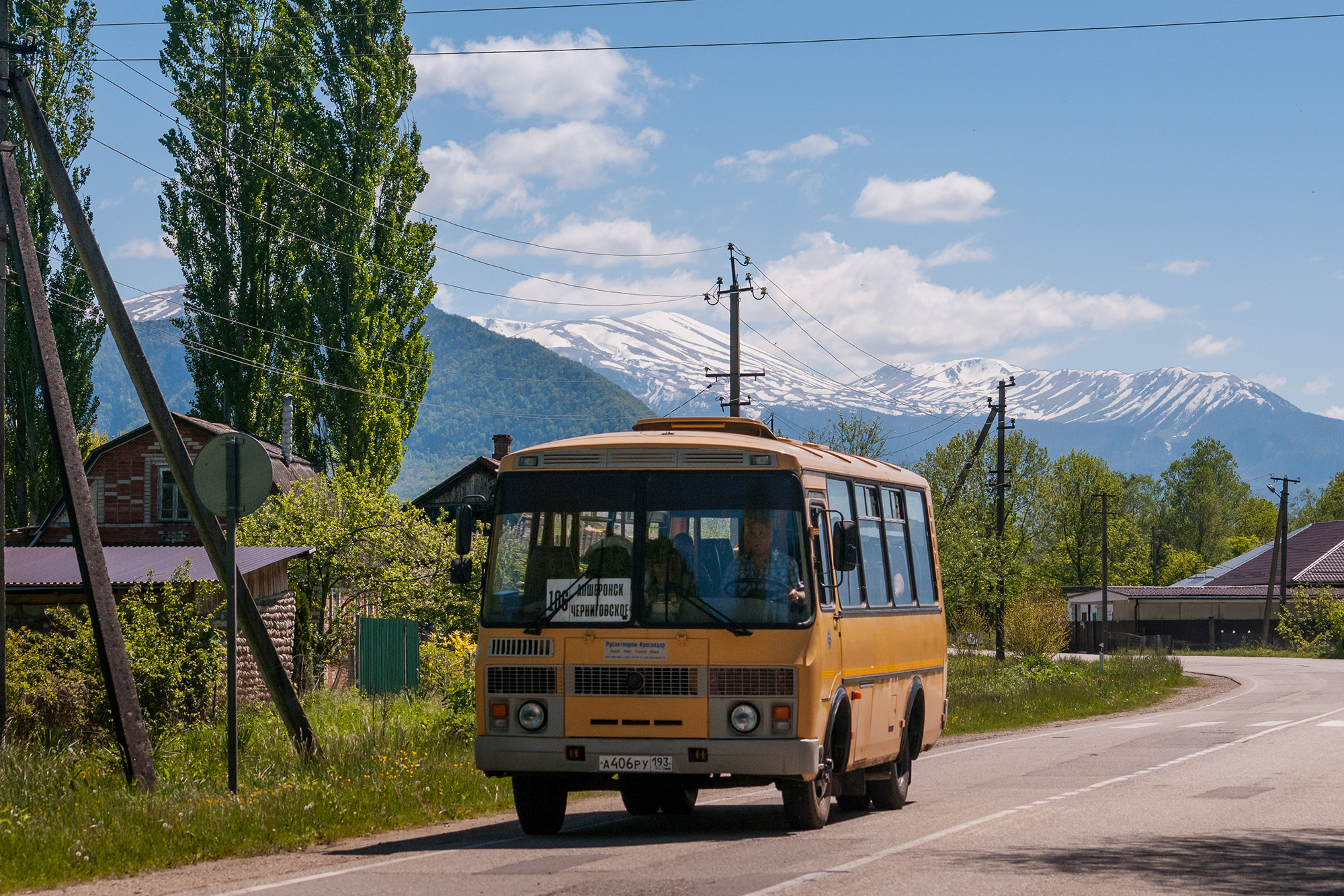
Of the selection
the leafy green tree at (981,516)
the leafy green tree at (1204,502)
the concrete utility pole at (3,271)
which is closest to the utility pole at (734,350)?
the leafy green tree at (981,516)

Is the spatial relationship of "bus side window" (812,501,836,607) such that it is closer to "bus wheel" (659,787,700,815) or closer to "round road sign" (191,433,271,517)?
"bus wheel" (659,787,700,815)

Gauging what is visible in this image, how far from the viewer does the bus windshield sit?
11180mm

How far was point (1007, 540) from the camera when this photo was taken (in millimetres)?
61000

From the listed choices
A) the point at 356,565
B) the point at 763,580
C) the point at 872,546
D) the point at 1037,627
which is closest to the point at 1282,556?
the point at 1037,627

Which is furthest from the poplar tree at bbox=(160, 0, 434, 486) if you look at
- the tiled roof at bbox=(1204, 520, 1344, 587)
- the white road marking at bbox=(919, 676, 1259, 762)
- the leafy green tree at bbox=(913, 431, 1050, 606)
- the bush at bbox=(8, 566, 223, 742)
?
the tiled roof at bbox=(1204, 520, 1344, 587)

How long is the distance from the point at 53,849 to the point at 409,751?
205 inches

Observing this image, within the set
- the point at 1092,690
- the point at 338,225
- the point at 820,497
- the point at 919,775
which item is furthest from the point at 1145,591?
the point at 820,497

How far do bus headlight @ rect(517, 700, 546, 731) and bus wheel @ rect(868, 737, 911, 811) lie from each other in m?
4.23

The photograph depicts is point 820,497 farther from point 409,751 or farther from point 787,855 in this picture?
point 409,751

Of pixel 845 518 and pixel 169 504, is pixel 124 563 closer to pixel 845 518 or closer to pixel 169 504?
pixel 845 518

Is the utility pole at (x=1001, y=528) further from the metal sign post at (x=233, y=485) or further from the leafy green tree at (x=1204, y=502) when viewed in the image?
the leafy green tree at (x=1204, y=502)

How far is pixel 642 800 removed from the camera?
43.7ft

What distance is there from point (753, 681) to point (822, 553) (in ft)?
4.04

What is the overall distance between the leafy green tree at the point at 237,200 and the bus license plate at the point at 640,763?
122 feet
